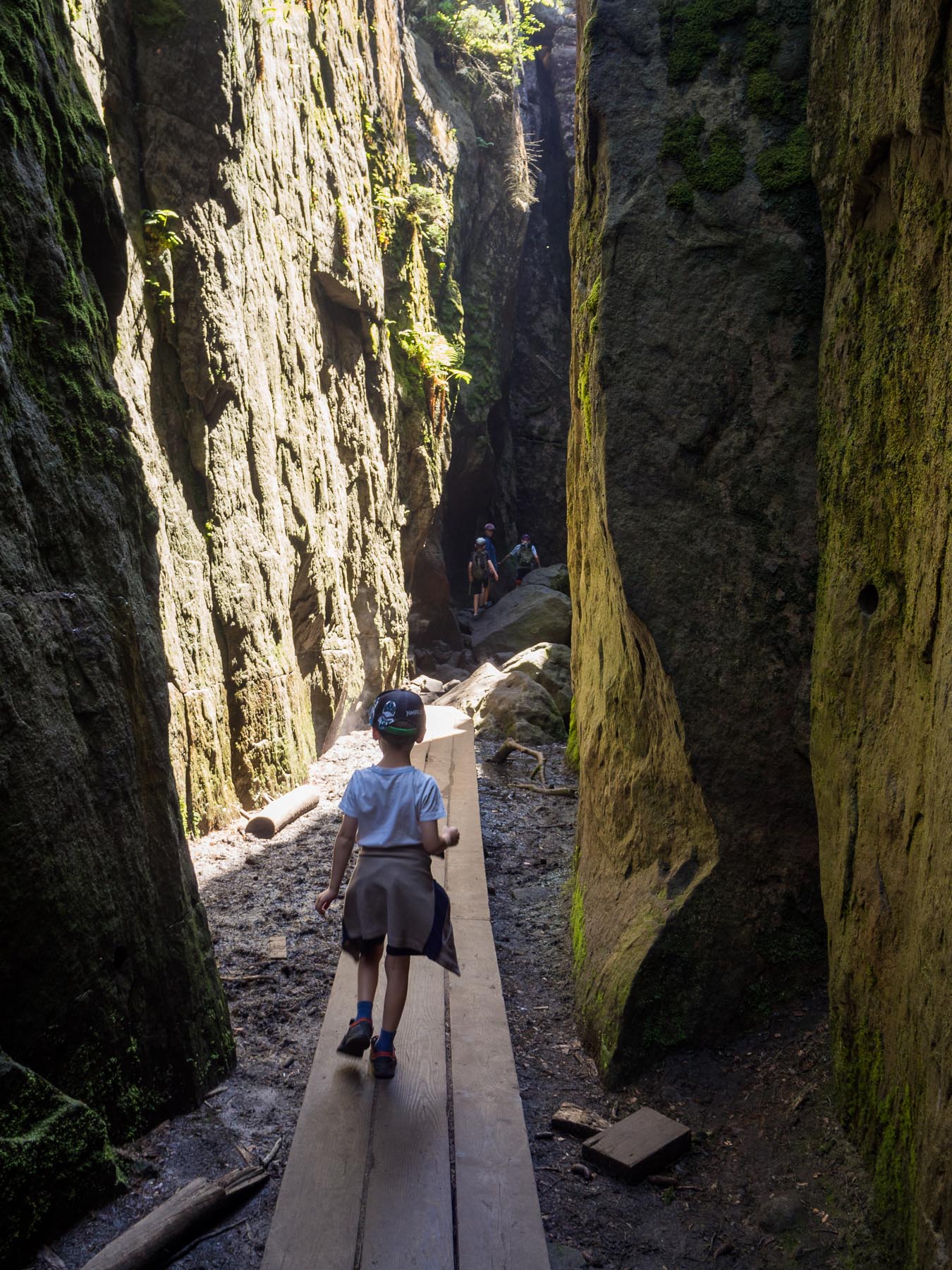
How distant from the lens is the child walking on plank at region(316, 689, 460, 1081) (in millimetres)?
3586

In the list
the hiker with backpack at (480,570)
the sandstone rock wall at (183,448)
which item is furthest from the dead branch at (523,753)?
the hiker with backpack at (480,570)

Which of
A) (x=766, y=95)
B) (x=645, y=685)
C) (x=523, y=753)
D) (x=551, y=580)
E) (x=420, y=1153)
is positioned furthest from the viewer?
(x=551, y=580)

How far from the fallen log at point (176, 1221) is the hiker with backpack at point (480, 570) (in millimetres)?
16330

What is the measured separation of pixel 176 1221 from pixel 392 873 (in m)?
1.30

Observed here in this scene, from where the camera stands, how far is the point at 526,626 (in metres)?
16.6

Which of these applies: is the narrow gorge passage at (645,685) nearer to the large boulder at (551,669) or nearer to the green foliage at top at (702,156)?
the green foliage at top at (702,156)

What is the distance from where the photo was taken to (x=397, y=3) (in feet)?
50.8

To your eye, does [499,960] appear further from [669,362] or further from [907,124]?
[907,124]

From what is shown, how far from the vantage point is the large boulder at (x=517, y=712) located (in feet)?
36.7

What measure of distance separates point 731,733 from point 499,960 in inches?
95.5

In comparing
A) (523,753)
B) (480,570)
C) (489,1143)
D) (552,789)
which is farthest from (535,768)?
(480,570)

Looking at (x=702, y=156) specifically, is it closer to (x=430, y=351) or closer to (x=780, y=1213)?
(x=780, y=1213)

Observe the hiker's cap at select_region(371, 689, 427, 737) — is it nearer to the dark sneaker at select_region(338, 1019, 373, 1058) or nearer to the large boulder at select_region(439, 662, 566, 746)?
the dark sneaker at select_region(338, 1019, 373, 1058)

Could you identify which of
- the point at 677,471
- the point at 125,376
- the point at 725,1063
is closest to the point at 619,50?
the point at 677,471
